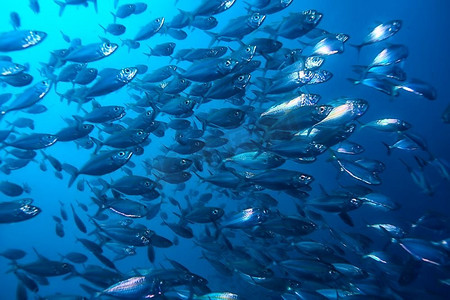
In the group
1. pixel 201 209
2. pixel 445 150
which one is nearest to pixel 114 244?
pixel 201 209

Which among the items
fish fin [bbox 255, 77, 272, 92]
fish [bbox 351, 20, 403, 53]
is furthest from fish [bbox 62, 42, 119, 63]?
fish [bbox 351, 20, 403, 53]

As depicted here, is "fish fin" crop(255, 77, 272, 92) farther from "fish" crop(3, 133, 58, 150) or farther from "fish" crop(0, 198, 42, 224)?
"fish" crop(0, 198, 42, 224)

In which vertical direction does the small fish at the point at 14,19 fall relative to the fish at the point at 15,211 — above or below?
above

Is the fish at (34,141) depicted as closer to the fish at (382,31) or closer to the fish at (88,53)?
the fish at (88,53)

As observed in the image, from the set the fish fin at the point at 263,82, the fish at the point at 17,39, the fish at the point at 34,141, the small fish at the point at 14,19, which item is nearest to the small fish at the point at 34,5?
the small fish at the point at 14,19

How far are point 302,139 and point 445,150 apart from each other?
780 inches

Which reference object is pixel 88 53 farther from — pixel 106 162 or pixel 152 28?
pixel 106 162

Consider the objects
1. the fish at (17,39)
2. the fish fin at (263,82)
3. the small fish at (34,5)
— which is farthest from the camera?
the small fish at (34,5)

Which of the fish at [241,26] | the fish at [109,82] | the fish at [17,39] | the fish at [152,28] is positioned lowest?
the fish at [109,82]

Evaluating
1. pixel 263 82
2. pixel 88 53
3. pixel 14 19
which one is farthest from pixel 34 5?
pixel 263 82

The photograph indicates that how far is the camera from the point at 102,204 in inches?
183

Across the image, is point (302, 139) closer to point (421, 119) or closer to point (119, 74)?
point (119, 74)

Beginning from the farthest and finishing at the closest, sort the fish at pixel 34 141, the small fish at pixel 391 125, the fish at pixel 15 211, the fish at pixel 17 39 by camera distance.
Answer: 1. the small fish at pixel 391 125
2. the fish at pixel 34 141
3. the fish at pixel 17 39
4. the fish at pixel 15 211

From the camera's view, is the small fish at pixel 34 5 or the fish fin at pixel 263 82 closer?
the fish fin at pixel 263 82
